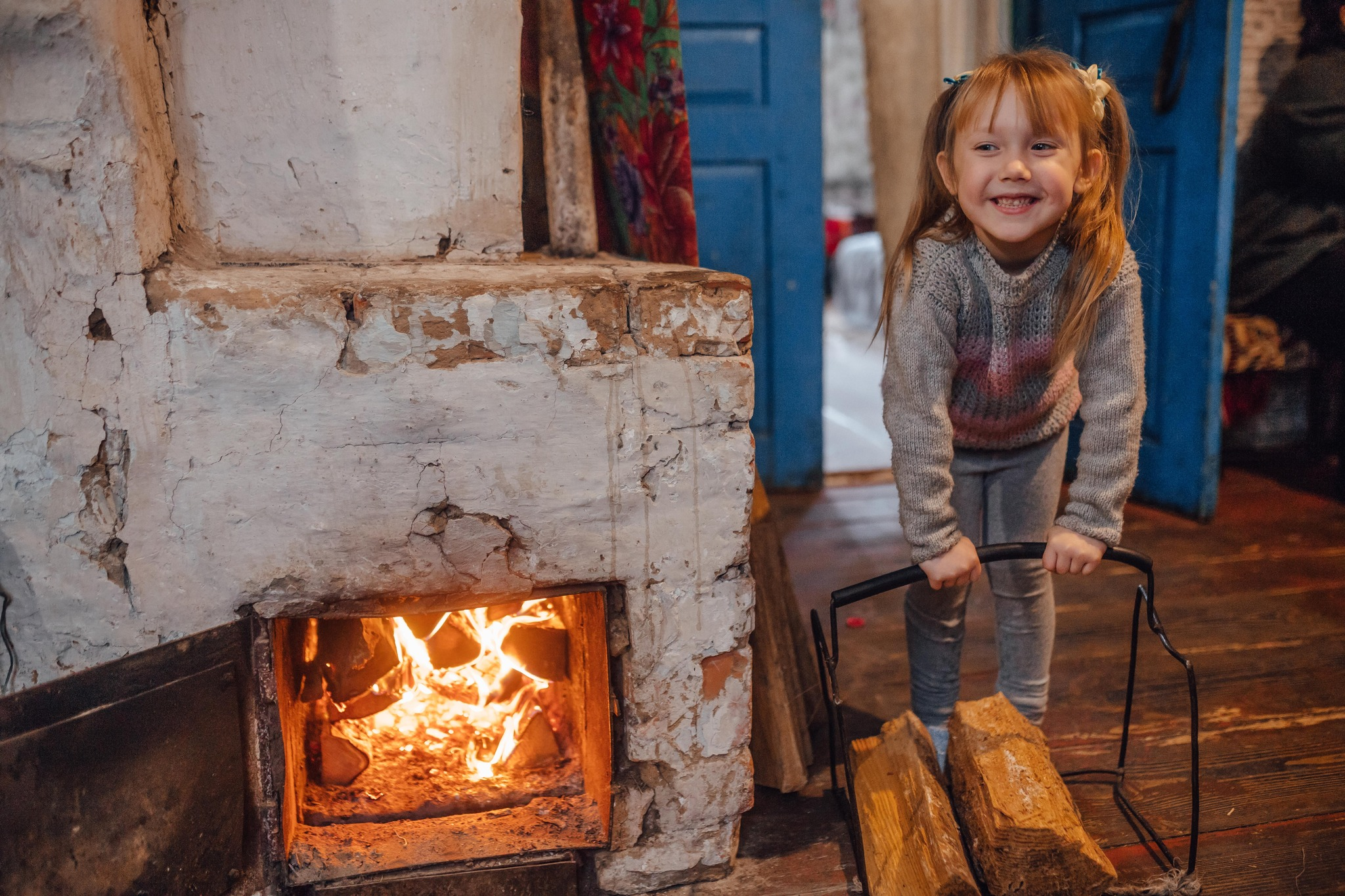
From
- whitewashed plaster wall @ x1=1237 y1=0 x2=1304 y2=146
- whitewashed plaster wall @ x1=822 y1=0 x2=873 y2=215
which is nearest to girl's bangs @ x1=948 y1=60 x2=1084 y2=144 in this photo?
whitewashed plaster wall @ x1=1237 y1=0 x2=1304 y2=146

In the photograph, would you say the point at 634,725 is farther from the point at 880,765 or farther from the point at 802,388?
the point at 802,388

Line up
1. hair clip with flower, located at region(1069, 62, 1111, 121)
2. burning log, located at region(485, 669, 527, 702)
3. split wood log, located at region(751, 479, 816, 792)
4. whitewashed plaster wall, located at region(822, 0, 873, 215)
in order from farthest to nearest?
whitewashed plaster wall, located at region(822, 0, 873, 215)
burning log, located at region(485, 669, 527, 702)
split wood log, located at region(751, 479, 816, 792)
hair clip with flower, located at region(1069, 62, 1111, 121)

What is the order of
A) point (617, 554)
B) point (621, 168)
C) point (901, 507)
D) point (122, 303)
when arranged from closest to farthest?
1. point (122, 303)
2. point (617, 554)
3. point (901, 507)
4. point (621, 168)

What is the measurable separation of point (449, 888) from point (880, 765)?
681 millimetres

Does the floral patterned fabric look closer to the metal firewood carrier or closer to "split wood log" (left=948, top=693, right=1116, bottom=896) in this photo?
the metal firewood carrier

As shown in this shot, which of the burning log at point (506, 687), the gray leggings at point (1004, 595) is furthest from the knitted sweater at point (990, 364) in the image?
the burning log at point (506, 687)

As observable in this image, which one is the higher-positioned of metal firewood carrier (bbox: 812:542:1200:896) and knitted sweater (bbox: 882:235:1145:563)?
knitted sweater (bbox: 882:235:1145:563)

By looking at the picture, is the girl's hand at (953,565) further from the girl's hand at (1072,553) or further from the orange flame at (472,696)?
the orange flame at (472,696)

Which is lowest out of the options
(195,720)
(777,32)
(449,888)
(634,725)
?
(449,888)

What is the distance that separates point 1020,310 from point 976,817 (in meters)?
0.76

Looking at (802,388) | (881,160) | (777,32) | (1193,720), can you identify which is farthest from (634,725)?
(881,160)

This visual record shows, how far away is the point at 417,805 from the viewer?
5.10 ft

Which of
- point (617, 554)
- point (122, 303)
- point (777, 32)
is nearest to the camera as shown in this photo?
point (122, 303)

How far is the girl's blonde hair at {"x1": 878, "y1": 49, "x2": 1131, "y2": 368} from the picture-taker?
138 cm
